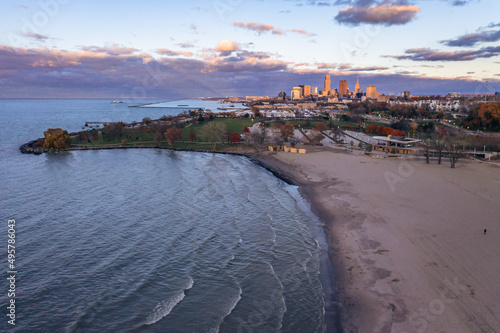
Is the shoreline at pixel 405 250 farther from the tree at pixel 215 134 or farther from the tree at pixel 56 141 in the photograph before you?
the tree at pixel 56 141

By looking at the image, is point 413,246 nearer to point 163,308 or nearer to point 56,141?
point 163,308

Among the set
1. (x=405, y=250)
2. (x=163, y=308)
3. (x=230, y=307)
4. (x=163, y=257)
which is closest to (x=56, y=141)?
(x=163, y=257)

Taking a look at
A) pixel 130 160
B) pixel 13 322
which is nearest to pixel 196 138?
pixel 130 160

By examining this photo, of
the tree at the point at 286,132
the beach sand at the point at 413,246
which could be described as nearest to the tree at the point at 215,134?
the tree at the point at 286,132

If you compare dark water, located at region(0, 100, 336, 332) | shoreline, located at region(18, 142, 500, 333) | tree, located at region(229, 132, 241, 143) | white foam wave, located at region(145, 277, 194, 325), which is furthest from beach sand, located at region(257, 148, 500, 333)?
tree, located at region(229, 132, 241, 143)

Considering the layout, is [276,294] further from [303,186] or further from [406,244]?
[303,186]

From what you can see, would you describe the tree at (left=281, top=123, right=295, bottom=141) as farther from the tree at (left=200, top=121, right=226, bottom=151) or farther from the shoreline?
the shoreline
